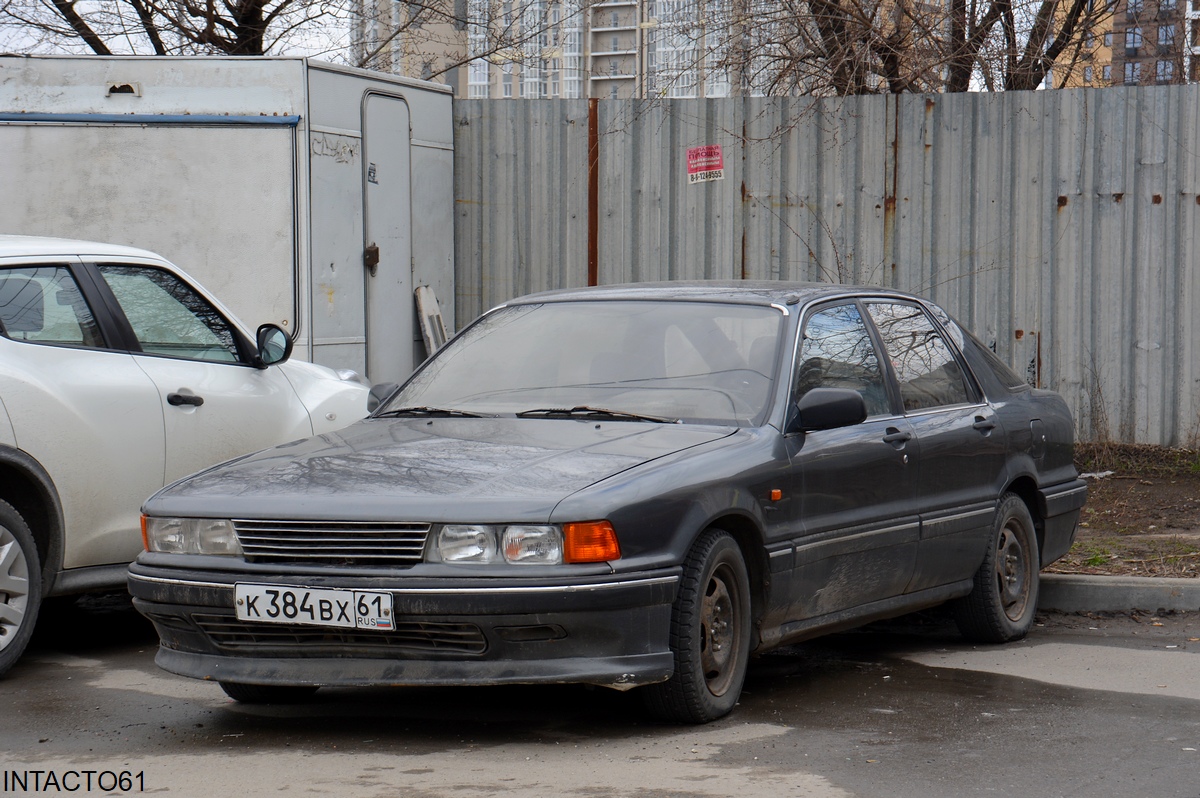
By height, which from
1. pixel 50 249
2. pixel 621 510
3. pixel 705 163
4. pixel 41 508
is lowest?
pixel 41 508

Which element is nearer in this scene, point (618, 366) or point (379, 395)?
point (618, 366)

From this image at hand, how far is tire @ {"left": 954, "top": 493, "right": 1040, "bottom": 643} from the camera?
6465 millimetres

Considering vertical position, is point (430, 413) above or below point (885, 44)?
below

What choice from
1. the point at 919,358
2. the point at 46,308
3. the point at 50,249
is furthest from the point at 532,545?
the point at 50,249

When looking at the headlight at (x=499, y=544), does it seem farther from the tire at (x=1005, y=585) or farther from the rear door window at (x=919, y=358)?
the tire at (x=1005, y=585)

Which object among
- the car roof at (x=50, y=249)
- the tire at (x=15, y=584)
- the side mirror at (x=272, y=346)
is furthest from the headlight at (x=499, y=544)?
the side mirror at (x=272, y=346)

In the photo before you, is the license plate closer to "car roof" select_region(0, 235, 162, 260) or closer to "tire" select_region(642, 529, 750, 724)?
"tire" select_region(642, 529, 750, 724)

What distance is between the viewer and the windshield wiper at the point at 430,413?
217 inches

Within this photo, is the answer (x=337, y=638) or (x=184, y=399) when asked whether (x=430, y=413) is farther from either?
(x=184, y=399)

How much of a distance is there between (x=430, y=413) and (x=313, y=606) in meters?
1.34

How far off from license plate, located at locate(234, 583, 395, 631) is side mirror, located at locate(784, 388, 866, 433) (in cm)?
167

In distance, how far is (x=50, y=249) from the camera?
20.5 feet

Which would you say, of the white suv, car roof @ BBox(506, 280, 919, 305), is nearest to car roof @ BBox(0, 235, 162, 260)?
the white suv

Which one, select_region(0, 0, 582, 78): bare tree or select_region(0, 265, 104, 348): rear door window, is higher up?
select_region(0, 0, 582, 78): bare tree
